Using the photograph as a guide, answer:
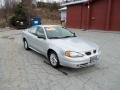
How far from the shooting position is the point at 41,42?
22.6 feet

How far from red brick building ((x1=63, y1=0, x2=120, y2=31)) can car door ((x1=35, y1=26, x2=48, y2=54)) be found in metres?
10.6

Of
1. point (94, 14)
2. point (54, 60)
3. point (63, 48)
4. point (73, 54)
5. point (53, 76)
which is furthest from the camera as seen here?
point (94, 14)

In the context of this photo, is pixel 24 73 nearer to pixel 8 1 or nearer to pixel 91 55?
pixel 91 55

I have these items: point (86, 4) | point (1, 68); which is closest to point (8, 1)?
point (86, 4)

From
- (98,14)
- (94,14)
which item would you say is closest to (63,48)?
(98,14)

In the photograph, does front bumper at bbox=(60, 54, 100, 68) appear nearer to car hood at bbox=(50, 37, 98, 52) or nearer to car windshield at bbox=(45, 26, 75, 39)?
car hood at bbox=(50, 37, 98, 52)

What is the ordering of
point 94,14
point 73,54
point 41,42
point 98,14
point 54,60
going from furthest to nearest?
point 94,14 → point 98,14 → point 41,42 → point 54,60 → point 73,54

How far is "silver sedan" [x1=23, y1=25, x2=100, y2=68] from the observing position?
5445 millimetres

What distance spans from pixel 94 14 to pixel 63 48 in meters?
13.9

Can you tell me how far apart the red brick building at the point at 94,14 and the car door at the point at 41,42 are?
416 inches

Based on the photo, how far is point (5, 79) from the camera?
5.09 metres

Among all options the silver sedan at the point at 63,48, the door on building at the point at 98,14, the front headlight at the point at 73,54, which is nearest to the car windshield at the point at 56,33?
the silver sedan at the point at 63,48

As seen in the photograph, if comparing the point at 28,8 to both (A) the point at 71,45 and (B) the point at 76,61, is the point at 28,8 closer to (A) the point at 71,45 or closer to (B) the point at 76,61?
(A) the point at 71,45

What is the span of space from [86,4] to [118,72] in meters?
14.9
